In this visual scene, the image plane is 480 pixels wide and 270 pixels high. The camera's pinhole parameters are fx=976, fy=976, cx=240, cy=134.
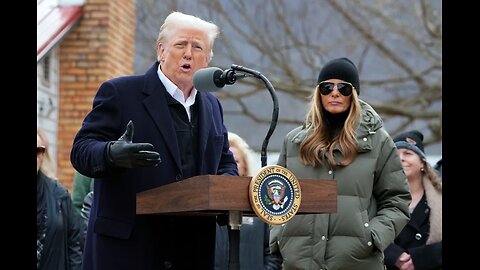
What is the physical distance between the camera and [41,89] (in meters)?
10.9

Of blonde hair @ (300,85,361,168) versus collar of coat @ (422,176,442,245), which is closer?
blonde hair @ (300,85,361,168)

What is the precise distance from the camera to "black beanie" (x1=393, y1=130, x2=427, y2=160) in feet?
24.9

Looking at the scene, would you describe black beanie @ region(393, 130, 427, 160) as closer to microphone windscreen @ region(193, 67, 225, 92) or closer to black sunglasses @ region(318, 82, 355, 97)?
black sunglasses @ region(318, 82, 355, 97)

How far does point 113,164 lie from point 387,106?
14.3 metres

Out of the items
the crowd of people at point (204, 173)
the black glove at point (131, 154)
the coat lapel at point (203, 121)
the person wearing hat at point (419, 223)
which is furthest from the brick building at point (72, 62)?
the black glove at point (131, 154)

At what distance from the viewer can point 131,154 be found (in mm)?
3854

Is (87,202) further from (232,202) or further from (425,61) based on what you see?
(425,61)

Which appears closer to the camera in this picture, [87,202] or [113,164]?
[113,164]

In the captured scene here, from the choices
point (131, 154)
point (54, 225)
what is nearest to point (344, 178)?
point (131, 154)

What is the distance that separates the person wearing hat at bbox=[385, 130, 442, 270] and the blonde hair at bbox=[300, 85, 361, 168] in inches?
69.2

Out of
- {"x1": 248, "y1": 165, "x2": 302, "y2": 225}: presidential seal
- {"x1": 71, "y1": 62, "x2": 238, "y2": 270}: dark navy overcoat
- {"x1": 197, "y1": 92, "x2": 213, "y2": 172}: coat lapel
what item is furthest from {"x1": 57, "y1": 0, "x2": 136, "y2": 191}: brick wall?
{"x1": 248, "y1": 165, "x2": 302, "y2": 225}: presidential seal

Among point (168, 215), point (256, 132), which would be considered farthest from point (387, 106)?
point (168, 215)

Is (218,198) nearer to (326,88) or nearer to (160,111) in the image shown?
(160,111)

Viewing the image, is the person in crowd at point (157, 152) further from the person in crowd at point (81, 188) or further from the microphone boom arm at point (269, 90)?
the person in crowd at point (81, 188)
